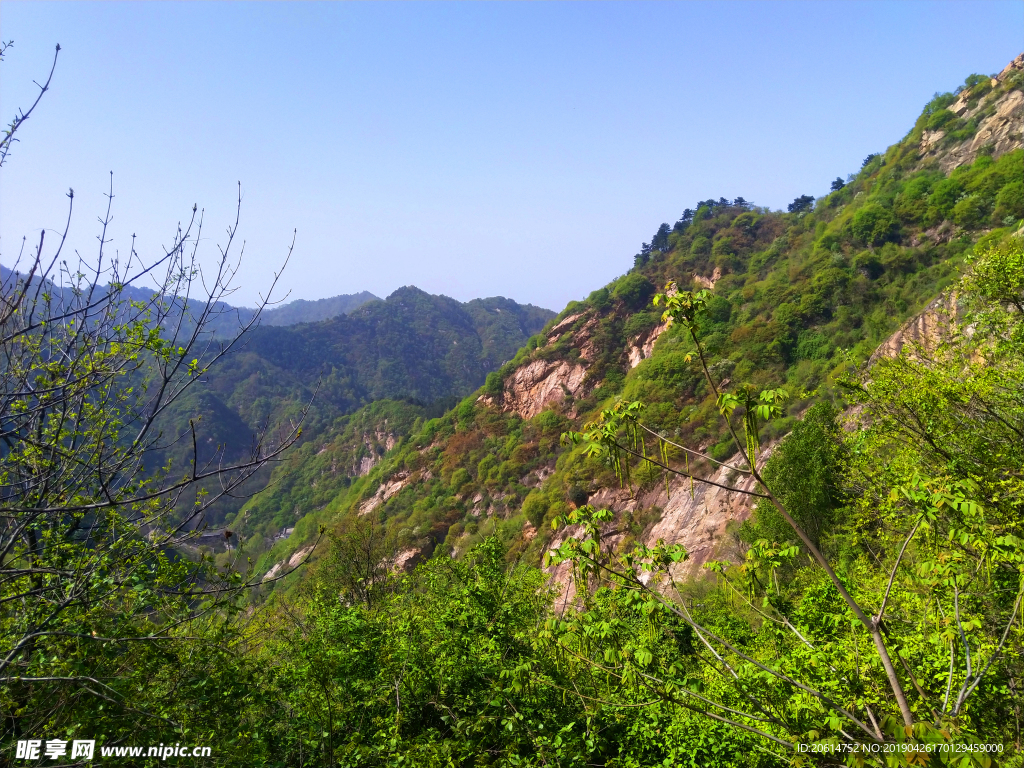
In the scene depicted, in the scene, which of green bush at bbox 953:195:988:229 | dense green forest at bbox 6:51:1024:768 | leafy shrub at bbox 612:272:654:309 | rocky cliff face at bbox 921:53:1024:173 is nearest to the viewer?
dense green forest at bbox 6:51:1024:768

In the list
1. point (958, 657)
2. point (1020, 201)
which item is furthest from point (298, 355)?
point (958, 657)

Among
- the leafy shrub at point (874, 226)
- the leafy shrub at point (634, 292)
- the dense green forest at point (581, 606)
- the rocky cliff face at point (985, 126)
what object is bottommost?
the dense green forest at point (581, 606)

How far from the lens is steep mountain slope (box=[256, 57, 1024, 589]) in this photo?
141 ft

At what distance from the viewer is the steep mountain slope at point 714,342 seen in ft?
141

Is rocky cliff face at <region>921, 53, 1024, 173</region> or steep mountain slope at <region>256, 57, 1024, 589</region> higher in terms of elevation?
rocky cliff face at <region>921, 53, 1024, 173</region>

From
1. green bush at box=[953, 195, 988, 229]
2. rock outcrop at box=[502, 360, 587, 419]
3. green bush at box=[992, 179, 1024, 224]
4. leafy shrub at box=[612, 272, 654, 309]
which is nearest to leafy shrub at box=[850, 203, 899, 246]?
green bush at box=[953, 195, 988, 229]

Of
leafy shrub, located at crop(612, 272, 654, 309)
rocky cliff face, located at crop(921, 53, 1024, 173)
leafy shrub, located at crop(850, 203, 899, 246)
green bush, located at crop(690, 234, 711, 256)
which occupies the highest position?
rocky cliff face, located at crop(921, 53, 1024, 173)

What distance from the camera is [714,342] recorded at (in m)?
25.8

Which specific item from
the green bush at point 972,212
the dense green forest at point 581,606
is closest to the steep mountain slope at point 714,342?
the green bush at point 972,212

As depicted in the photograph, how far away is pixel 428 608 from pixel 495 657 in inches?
168

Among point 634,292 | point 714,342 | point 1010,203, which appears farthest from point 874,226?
point 714,342

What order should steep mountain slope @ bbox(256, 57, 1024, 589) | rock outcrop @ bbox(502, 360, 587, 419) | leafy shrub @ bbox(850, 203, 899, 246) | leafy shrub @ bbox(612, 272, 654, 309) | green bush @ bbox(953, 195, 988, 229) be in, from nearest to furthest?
steep mountain slope @ bbox(256, 57, 1024, 589) < green bush @ bbox(953, 195, 988, 229) < leafy shrub @ bbox(850, 203, 899, 246) < rock outcrop @ bbox(502, 360, 587, 419) < leafy shrub @ bbox(612, 272, 654, 309)

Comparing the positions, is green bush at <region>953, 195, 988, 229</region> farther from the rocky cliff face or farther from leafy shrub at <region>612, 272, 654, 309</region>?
leafy shrub at <region>612, 272, 654, 309</region>

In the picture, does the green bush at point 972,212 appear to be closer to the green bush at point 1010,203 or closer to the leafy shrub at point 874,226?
the green bush at point 1010,203
